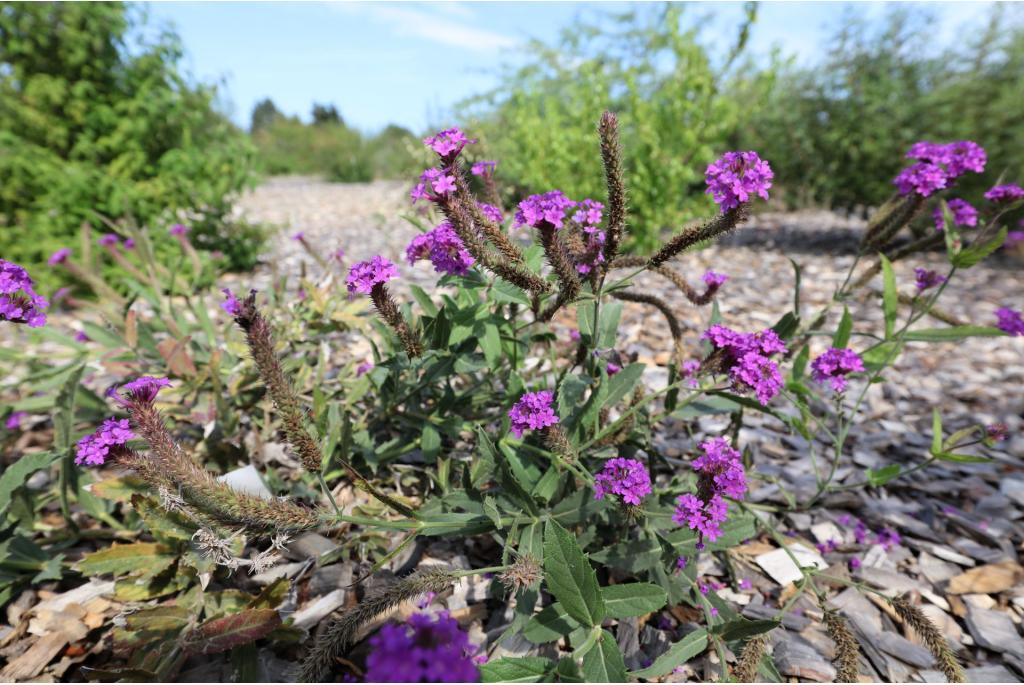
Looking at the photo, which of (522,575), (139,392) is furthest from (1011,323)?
(139,392)

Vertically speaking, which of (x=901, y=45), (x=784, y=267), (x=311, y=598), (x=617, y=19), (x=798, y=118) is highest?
(x=617, y=19)

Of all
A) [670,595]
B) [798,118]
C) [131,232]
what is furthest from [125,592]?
[798,118]

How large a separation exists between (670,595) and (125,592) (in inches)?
65.2

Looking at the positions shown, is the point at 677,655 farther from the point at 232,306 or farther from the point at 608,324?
the point at 232,306

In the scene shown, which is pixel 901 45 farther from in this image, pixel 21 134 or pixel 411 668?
pixel 21 134

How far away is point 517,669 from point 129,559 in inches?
50.8

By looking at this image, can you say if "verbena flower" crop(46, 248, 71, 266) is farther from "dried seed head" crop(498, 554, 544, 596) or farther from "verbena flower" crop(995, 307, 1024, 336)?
"verbena flower" crop(995, 307, 1024, 336)

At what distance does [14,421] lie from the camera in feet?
8.01

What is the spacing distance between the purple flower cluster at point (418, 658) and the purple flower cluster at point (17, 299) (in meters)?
1.34

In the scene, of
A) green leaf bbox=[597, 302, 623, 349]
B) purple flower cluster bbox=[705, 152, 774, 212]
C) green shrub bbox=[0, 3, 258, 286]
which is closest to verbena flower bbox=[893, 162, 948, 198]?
purple flower cluster bbox=[705, 152, 774, 212]

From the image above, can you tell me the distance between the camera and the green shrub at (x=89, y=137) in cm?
473

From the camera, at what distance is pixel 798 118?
7516 millimetres

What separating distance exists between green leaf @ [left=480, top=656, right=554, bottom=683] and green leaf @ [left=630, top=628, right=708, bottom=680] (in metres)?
0.23

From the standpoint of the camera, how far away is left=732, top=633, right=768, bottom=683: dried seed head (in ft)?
4.19
